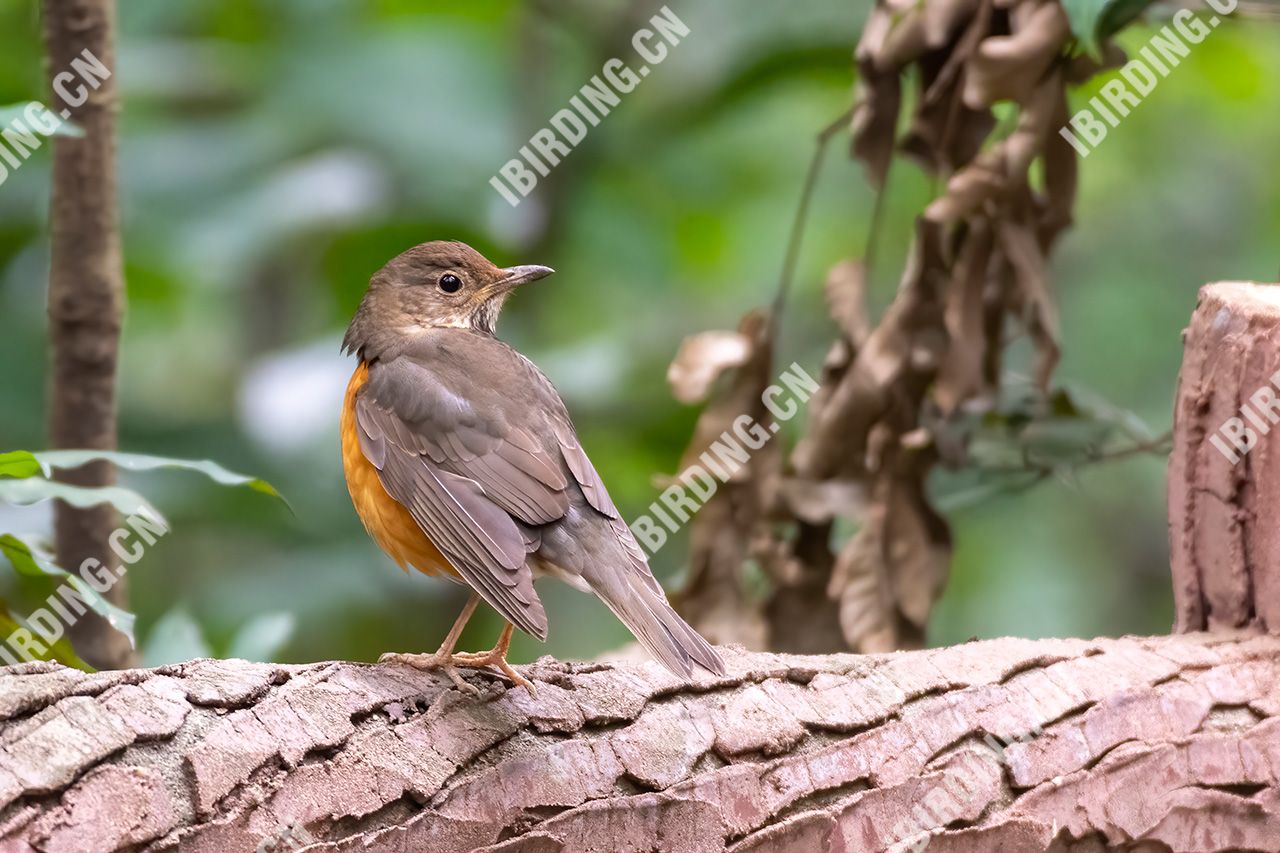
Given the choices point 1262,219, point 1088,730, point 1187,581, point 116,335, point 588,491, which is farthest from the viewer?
point 1262,219

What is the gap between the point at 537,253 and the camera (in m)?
6.47

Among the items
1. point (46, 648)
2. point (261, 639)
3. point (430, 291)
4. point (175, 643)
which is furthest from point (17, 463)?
point (430, 291)

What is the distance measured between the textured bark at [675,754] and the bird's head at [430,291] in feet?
4.55

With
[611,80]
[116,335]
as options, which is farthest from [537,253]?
[116,335]

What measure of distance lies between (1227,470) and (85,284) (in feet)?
9.74

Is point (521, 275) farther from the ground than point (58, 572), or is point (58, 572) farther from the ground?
point (521, 275)

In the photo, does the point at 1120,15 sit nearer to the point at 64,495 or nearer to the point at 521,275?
the point at 521,275

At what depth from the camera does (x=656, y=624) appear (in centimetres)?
292

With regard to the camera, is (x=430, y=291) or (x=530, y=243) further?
(x=530, y=243)

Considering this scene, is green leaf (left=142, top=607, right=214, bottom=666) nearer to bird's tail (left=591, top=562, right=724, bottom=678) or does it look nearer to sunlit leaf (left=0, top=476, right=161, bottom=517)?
sunlit leaf (left=0, top=476, right=161, bottom=517)

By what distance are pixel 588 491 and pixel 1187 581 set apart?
1504 mm

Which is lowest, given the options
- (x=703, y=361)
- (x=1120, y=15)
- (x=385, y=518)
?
(x=385, y=518)

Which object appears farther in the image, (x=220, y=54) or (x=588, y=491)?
(x=220, y=54)

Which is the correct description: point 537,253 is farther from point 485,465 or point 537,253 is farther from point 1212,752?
point 1212,752
